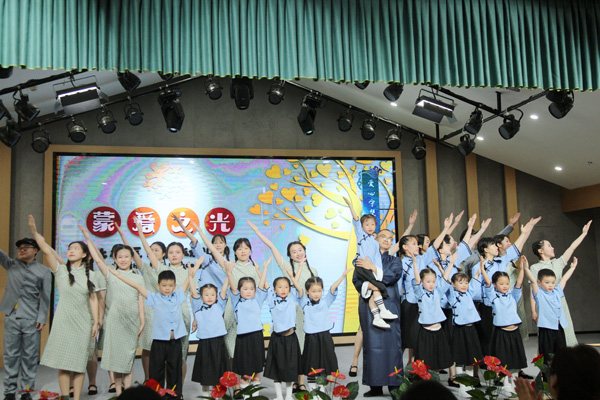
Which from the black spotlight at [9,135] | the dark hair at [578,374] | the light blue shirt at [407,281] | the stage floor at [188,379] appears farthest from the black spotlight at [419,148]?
the dark hair at [578,374]

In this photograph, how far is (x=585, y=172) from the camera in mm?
7922

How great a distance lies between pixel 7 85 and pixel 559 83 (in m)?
5.57

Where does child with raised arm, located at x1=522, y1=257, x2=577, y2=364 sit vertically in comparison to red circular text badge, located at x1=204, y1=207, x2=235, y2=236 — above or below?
below

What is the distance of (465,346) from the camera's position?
567 centimetres

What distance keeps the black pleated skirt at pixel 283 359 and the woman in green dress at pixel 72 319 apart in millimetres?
1487

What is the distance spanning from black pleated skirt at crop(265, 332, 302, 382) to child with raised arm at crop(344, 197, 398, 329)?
74 cm

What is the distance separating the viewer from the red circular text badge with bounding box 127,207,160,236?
784 centimetres

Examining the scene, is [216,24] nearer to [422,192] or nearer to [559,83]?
[559,83]

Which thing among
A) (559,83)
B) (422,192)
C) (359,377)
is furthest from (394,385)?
(422,192)

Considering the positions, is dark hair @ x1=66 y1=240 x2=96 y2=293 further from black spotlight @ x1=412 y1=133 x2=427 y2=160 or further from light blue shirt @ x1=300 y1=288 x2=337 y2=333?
black spotlight @ x1=412 y1=133 x2=427 y2=160

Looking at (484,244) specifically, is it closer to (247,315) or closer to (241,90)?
(247,315)

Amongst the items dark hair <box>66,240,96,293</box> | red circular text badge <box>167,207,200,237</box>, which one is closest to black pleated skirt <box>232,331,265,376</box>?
dark hair <box>66,240,96,293</box>

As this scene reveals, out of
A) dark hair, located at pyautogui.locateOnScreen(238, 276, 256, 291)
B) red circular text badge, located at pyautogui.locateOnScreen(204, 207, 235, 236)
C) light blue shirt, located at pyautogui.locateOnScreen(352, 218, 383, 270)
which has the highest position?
red circular text badge, located at pyautogui.locateOnScreen(204, 207, 235, 236)

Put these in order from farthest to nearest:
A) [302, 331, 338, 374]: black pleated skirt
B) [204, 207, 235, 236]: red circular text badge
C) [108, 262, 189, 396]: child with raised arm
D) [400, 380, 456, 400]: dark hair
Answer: [204, 207, 235, 236]: red circular text badge → [302, 331, 338, 374]: black pleated skirt → [108, 262, 189, 396]: child with raised arm → [400, 380, 456, 400]: dark hair
